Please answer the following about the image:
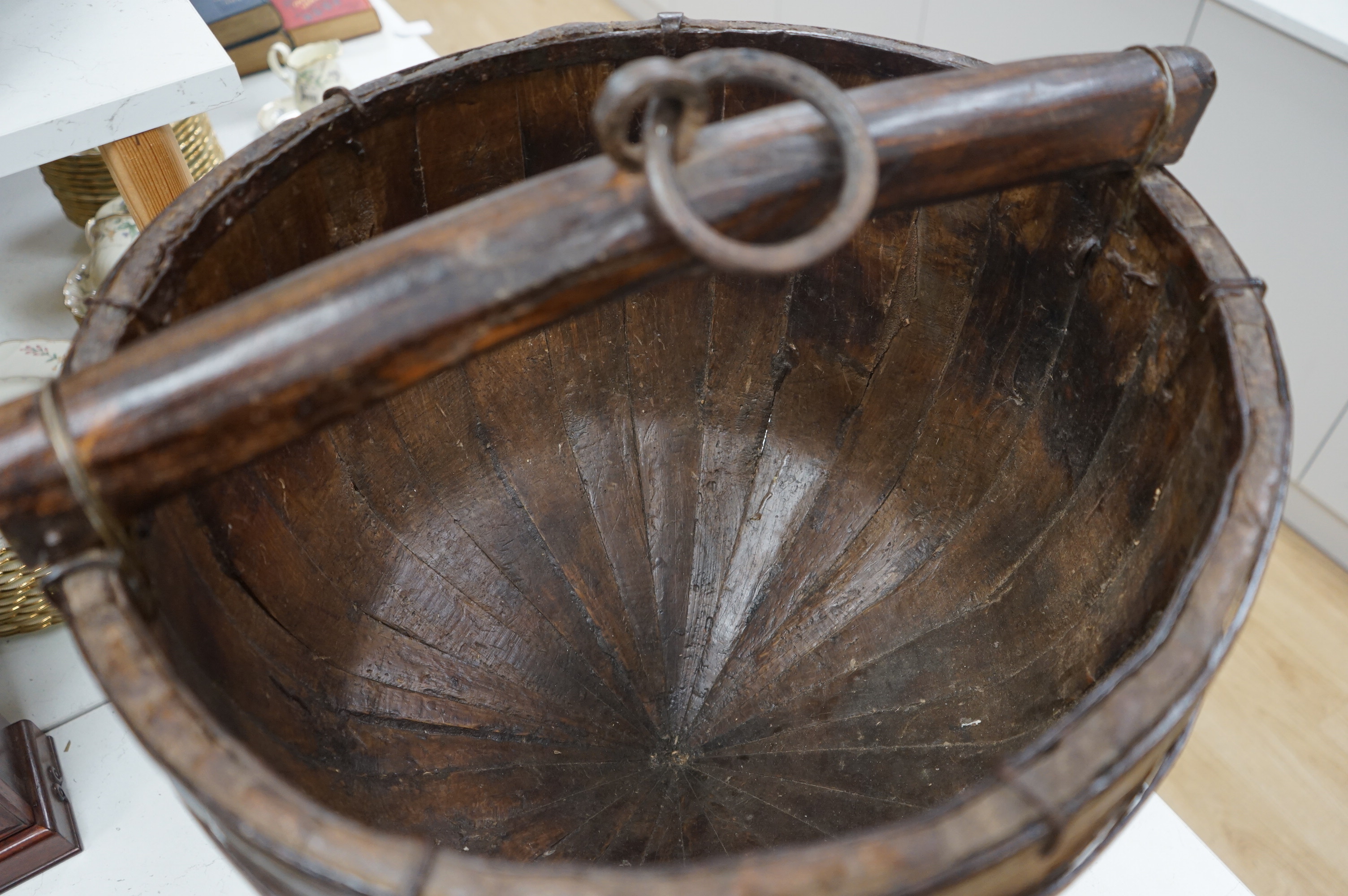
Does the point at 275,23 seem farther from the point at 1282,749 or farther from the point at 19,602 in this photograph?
the point at 1282,749

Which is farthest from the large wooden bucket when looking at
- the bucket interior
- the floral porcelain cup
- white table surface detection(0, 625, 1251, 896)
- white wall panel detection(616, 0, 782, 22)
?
white wall panel detection(616, 0, 782, 22)

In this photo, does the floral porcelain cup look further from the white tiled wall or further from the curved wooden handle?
the white tiled wall

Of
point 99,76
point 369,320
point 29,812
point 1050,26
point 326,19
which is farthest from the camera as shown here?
point 326,19

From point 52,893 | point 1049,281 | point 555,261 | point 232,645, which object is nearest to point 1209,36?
point 1049,281

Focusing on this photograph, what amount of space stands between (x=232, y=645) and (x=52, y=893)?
511mm

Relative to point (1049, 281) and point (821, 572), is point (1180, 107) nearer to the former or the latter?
point (1049, 281)

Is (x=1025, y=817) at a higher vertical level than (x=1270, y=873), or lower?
higher

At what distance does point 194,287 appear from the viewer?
819 mm

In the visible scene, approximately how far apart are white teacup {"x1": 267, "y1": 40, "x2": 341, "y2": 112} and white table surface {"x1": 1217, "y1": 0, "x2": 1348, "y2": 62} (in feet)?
4.95

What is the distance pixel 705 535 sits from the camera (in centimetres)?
118

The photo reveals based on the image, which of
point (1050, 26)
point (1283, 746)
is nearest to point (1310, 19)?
point (1050, 26)

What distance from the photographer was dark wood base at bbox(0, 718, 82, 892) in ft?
3.38

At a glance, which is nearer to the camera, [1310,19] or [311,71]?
[1310,19]

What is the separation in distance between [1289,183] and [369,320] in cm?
157
